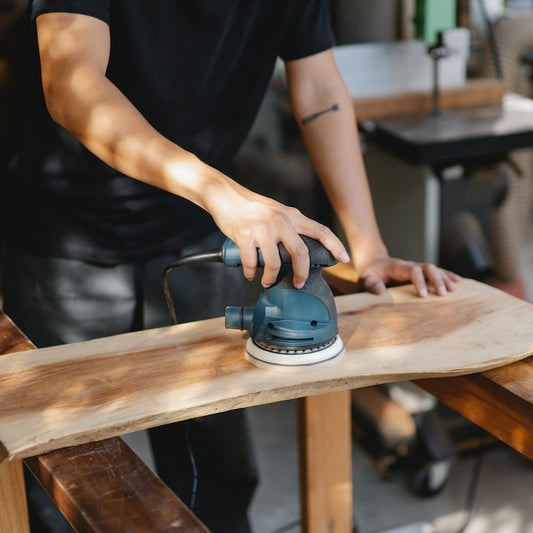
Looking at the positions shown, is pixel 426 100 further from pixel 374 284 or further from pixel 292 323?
pixel 292 323

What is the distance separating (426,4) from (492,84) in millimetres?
357

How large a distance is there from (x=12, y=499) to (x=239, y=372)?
382mm

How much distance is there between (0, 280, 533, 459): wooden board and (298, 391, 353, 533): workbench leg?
0.27 m

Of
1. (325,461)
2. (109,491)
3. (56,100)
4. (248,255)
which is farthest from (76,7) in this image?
(325,461)

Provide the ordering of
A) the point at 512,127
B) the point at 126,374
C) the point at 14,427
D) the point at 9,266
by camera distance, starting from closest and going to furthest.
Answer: the point at 14,427 → the point at 126,374 → the point at 9,266 → the point at 512,127

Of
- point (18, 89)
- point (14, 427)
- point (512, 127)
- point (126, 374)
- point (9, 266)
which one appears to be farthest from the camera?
point (512, 127)

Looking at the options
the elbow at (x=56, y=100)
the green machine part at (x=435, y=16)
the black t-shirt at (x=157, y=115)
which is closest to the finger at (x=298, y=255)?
the elbow at (x=56, y=100)

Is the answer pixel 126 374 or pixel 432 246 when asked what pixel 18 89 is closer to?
pixel 126 374

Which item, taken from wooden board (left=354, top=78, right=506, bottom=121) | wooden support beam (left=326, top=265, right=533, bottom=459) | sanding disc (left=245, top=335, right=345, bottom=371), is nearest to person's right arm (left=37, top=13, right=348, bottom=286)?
sanding disc (left=245, top=335, right=345, bottom=371)

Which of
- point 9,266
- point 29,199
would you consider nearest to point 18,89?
point 29,199

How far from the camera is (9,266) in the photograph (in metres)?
1.63

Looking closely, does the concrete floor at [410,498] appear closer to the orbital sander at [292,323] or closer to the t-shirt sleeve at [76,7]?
the orbital sander at [292,323]

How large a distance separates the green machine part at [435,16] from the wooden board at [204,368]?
145cm

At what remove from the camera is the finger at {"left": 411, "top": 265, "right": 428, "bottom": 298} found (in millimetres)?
1388
